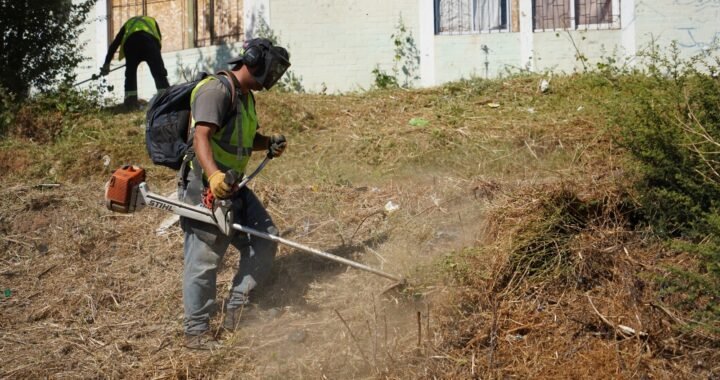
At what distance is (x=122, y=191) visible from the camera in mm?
5586

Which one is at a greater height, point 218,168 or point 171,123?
point 171,123

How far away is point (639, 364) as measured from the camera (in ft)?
16.9

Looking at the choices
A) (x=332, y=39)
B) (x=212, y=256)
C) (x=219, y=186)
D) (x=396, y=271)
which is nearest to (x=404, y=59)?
(x=332, y=39)

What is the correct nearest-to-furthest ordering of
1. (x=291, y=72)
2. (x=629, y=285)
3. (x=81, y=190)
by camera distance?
(x=629, y=285) → (x=81, y=190) → (x=291, y=72)

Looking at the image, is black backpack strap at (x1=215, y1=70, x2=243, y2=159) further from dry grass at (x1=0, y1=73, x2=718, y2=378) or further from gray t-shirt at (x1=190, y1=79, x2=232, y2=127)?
dry grass at (x1=0, y1=73, x2=718, y2=378)

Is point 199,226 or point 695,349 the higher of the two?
point 199,226

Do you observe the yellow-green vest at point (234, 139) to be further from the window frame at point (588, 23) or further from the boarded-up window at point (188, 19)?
the boarded-up window at point (188, 19)

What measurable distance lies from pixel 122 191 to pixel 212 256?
69cm

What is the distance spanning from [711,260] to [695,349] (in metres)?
0.53

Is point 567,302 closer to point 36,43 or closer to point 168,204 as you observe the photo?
point 168,204

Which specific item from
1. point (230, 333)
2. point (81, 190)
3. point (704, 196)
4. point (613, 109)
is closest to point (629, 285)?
point (704, 196)

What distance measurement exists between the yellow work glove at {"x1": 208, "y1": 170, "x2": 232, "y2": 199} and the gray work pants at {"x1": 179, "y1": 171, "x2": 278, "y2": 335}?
1.44ft

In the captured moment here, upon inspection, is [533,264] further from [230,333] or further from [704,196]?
[230,333]

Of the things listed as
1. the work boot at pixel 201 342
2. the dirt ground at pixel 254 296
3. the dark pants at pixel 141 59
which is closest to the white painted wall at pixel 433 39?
the dark pants at pixel 141 59
